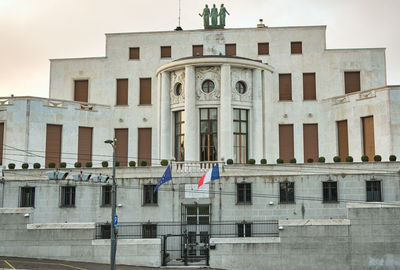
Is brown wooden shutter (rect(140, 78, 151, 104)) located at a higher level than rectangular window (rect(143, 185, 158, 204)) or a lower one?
higher

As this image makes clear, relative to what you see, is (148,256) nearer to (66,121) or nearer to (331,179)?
(331,179)

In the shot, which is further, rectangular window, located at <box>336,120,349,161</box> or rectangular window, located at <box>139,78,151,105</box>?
rectangular window, located at <box>139,78,151,105</box>

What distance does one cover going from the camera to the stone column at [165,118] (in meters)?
43.9

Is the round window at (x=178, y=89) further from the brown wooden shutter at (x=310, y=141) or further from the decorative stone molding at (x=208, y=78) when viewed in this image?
the brown wooden shutter at (x=310, y=141)

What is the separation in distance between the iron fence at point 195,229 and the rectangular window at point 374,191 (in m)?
5.95

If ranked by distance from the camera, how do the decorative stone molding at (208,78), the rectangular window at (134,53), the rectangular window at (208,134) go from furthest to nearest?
the rectangular window at (134,53) < the decorative stone molding at (208,78) < the rectangular window at (208,134)

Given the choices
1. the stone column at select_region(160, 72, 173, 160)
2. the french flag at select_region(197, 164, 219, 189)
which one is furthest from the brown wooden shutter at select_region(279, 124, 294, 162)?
the french flag at select_region(197, 164, 219, 189)

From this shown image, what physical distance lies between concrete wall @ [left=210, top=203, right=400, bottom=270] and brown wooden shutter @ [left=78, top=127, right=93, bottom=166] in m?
17.5

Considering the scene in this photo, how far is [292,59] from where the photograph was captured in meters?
49.2

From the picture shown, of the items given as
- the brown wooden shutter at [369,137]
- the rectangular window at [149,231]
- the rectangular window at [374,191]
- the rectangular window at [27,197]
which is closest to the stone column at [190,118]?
the rectangular window at [149,231]

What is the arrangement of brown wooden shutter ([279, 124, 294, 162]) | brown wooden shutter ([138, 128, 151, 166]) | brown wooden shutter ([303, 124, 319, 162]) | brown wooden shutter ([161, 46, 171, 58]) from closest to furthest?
brown wooden shutter ([279, 124, 294, 162]), brown wooden shutter ([303, 124, 319, 162]), brown wooden shutter ([138, 128, 151, 166]), brown wooden shutter ([161, 46, 171, 58])

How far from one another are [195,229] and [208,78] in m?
13.2

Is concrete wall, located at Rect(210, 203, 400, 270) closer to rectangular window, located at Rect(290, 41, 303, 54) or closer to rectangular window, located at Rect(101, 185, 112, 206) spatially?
rectangular window, located at Rect(101, 185, 112, 206)

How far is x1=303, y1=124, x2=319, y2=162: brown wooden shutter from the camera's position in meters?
46.7
